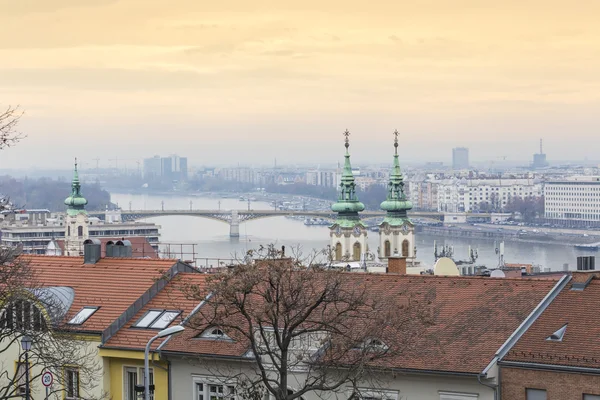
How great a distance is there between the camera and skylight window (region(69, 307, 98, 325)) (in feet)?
60.4

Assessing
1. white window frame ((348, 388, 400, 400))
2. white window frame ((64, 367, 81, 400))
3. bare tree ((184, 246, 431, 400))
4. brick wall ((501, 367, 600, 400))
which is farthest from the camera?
white window frame ((64, 367, 81, 400))

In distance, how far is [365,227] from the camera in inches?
2562

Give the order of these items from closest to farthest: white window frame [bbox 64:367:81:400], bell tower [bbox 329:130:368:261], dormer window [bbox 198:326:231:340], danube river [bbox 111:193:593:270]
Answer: dormer window [bbox 198:326:231:340]
white window frame [bbox 64:367:81:400]
bell tower [bbox 329:130:368:261]
danube river [bbox 111:193:593:270]

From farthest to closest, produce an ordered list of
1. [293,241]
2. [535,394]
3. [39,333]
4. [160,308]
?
1. [293,241]
2. [160,308]
3. [39,333]
4. [535,394]

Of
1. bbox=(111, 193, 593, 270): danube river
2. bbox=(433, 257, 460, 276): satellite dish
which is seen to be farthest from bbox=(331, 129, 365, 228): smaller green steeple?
bbox=(433, 257, 460, 276): satellite dish

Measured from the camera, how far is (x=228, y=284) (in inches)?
595

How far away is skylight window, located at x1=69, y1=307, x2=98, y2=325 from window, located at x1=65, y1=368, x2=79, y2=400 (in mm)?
575

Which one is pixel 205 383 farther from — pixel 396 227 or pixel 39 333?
pixel 396 227

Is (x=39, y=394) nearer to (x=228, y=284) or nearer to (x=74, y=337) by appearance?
(x=74, y=337)

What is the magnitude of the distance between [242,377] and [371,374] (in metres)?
1.86

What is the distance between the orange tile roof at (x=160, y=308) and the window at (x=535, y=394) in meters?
4.01

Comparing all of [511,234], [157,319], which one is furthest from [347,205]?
[511,234]

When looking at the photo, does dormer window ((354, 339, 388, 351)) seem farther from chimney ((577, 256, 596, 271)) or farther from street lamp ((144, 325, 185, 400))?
chimney ((577, 256, 596, 271))

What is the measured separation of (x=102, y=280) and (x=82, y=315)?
0.99m
